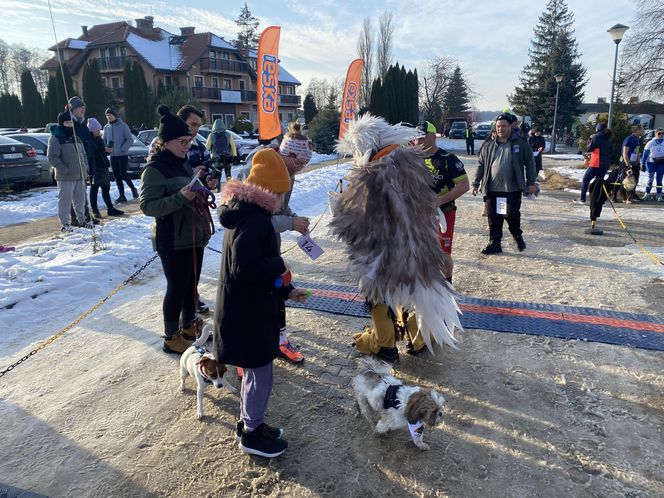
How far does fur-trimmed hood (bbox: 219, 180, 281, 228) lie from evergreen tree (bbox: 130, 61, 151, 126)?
39164 millimetres

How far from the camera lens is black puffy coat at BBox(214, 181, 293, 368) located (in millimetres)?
2479

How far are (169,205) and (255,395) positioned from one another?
1819 mm

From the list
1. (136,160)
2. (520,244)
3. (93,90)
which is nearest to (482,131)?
(136,160)

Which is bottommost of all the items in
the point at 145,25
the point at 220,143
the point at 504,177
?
the point at 504,177

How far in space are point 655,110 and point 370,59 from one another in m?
A: 45.4

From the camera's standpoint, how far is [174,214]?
381 centimetres

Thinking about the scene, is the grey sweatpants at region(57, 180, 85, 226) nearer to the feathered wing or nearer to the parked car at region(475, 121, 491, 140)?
the feathered wing

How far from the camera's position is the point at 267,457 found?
2.67 m

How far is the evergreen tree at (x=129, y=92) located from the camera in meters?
36.1

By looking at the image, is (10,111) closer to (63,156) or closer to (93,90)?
(93,90)

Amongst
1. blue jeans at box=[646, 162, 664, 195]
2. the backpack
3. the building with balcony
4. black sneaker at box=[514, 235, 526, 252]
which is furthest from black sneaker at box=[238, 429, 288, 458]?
the building with balcony

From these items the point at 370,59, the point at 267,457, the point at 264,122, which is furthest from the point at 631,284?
the point at 370,59

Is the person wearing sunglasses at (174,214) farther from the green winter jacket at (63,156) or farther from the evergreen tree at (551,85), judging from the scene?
the evergreen tree at (551,85)

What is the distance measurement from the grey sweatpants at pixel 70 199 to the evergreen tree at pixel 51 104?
113 feet
